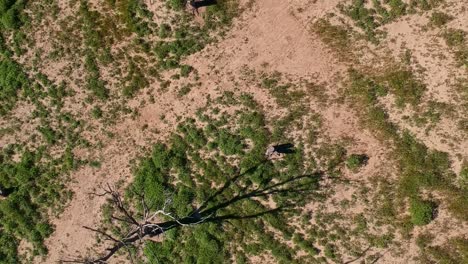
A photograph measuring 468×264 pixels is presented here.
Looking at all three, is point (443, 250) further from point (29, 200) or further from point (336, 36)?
point (29, 200)

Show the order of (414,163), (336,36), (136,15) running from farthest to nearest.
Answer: (136,15)
(336,36)
(414,163)

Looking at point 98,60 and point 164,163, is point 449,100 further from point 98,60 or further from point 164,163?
point 98,60

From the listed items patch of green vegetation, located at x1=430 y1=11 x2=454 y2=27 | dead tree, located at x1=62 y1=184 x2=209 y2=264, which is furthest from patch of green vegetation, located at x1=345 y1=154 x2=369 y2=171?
dead tree, located at x1=62 y1=184 x2=209 y2=264

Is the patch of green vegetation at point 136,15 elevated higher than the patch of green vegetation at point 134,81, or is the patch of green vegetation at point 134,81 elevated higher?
the patch of green vegetation at point 136,15

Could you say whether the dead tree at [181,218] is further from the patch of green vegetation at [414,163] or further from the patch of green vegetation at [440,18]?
the patch of green vegetation at [440,18]

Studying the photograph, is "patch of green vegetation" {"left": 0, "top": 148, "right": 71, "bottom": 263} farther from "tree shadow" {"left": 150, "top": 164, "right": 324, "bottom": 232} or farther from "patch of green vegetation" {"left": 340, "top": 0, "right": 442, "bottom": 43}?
"patch of green vegetation" {"left": 340, "top": 0, "right": 442, "bottom": 43}

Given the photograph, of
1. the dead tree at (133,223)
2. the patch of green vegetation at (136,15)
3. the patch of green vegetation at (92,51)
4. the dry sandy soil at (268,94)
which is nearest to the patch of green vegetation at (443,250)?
the dry sandy soil at (268,94)

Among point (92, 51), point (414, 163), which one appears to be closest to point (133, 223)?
point (92, 51)

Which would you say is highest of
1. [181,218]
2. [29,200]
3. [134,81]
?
[134,81]
